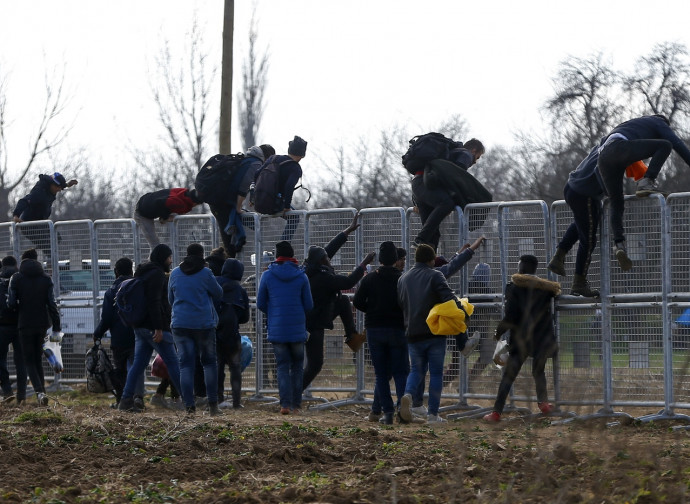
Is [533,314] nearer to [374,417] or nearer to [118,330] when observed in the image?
[374,417]

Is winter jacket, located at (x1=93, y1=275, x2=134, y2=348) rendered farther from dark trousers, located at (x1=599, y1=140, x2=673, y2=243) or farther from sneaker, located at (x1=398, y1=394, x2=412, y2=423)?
dark trousers, located at (x1=599, y1=140, x2=673, y2=243)

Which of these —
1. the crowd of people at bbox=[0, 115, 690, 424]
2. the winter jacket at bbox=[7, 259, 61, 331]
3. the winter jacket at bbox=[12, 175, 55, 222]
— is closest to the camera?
the crowd of people at bbox=[0, 115, 690, 424]

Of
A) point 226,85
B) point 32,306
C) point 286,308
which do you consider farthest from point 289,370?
point 226,85

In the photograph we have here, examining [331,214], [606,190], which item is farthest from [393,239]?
[606,190]

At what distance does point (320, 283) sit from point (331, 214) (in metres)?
1.36

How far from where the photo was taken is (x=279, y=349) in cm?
1328

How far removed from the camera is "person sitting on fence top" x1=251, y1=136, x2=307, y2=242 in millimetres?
14680

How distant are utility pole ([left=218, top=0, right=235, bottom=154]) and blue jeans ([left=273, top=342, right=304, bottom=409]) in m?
7.00

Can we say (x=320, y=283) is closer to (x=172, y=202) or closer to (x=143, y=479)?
(x=172, y=202)

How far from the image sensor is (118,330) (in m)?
14.7

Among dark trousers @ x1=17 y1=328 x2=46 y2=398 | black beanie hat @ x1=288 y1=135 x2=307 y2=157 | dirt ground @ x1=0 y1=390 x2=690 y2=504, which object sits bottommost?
dirt ground @ x1=0 y1=390 x2=690 y2=504

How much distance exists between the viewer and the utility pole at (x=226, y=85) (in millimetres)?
19781

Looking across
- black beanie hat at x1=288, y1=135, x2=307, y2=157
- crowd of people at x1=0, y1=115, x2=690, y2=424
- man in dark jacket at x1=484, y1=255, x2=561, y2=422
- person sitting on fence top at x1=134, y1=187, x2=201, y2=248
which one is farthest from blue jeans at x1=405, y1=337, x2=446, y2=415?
person sitting on fence top at x1=134, y1=187, x2=201, y2=248

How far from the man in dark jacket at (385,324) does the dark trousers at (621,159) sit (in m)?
2.41
